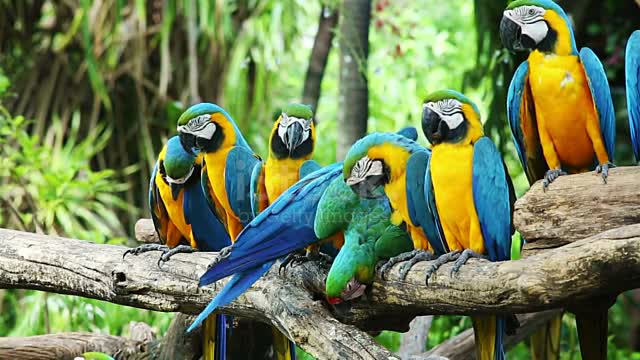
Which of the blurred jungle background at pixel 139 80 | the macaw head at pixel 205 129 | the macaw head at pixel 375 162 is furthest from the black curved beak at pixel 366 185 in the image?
the blurred jungle background at pixel 139 80

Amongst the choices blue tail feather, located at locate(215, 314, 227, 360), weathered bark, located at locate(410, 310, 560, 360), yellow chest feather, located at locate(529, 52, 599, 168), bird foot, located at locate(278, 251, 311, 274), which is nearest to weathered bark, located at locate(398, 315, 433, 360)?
weathered bark, located at locate(410, 310, 560, 360)

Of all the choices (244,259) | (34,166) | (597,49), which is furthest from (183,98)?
(244,259)

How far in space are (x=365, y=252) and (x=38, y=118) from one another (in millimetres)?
3259

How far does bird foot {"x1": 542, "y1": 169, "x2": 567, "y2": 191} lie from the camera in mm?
1949

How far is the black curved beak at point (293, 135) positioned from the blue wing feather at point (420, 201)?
1.15 ft

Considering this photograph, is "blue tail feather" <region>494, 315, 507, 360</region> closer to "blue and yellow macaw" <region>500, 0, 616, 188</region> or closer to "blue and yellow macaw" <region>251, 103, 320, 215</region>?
"blue and yellow macaw" <region>500, 0, 616, 188</region>

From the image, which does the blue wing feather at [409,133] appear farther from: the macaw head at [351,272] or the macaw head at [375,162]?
the macaw head at [351,272]

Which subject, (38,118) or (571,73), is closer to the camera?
(571,73)

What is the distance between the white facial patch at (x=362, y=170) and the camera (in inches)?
79.7

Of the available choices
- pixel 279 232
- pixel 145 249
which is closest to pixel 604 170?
pixel 279 232

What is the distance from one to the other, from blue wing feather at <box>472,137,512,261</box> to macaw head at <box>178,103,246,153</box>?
793mm

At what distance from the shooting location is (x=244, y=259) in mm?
2109

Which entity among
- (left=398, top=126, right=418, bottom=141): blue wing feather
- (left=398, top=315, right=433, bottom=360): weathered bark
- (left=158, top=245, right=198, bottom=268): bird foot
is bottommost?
(left=398, top=315, right=433, bottom=360): weathered bark

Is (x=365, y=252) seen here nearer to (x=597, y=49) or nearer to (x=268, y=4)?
(x=597, y=49)
